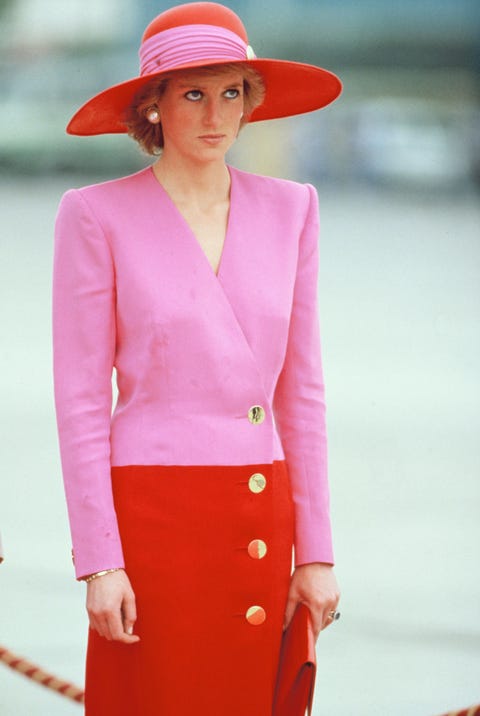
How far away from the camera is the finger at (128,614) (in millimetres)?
2316

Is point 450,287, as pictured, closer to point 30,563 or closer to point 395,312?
point 395,312

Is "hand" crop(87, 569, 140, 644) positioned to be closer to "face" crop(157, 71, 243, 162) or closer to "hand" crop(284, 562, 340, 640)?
"hand" crop(284, 562, 340, 640)

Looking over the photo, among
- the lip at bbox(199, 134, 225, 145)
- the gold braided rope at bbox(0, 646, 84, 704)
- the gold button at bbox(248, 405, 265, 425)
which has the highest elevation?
the lip at bbox(199, 134, 225, 145)

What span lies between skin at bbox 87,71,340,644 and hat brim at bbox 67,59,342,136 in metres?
0.05

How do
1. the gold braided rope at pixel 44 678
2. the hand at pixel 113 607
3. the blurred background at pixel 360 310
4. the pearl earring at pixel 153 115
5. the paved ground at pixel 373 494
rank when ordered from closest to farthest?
1. the hand at pixel 113 607
2. the pearl earring at pixel 153 115
3. the gold braided rope at pixel 44 678
4. the paved ground at pixel 373 494
5. the blurred background at pixel 360 310

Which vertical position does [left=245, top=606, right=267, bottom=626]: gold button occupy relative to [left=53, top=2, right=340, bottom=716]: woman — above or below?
below

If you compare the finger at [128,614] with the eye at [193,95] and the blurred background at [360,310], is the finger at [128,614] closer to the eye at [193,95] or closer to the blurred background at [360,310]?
the eye at [193,95]

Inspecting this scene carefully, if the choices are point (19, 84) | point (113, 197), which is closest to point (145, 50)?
point (113, 197)

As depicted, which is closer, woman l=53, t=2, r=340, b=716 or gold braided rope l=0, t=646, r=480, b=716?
woman l=53, t=2, r=340, b=716

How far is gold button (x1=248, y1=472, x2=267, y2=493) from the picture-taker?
2.37 metres

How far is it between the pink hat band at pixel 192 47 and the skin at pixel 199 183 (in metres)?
0.04

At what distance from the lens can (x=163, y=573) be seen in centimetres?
235

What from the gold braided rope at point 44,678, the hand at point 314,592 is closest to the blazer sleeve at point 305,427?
the hand at point 314,592

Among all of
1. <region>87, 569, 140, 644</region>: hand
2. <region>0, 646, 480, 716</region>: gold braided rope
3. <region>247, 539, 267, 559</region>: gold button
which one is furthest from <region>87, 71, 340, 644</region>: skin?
<region>0, 646, 480, 716</region>: gold braided rope
